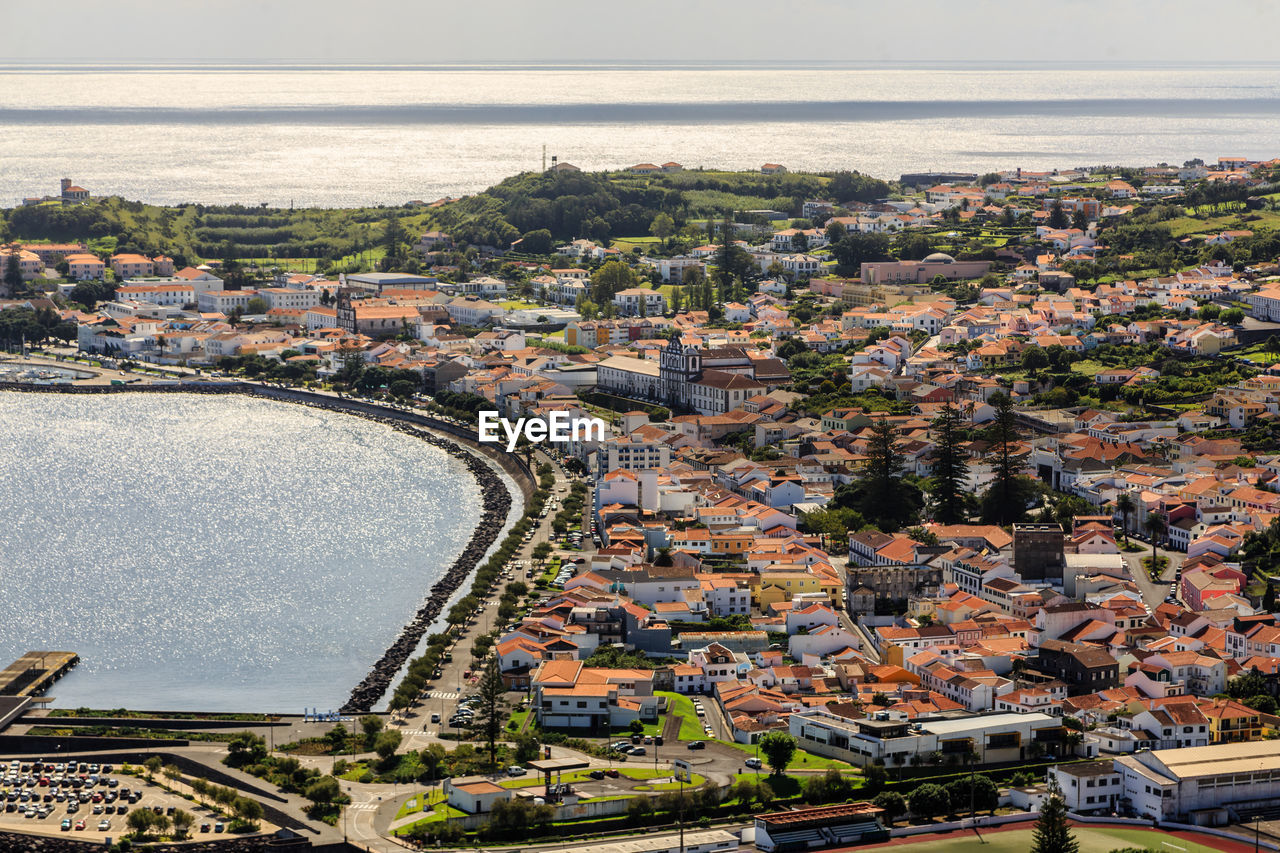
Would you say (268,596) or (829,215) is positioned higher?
(829,215)

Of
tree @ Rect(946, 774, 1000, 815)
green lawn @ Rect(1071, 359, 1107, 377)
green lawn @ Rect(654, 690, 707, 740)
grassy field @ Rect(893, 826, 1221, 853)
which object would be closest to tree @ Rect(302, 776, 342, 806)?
green lawn @ Rect(654, 690, 707, 740)

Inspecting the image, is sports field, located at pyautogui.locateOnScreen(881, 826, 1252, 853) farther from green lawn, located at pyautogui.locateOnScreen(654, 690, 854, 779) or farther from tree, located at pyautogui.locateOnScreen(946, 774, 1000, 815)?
green lawn, located at pyautogui.locateOnScreen(654, 690, 854, 779)

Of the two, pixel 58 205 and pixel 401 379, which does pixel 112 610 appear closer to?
pixel 401 379

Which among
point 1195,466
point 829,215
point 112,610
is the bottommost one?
point 112,610

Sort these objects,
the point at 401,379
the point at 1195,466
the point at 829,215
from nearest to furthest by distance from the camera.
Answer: the point at 1195,466, the point at 401,379, the point at 829,215

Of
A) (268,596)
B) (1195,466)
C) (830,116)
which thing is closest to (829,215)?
(1195,466)

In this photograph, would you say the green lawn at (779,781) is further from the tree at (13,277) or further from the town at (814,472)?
the tree at (13,277)

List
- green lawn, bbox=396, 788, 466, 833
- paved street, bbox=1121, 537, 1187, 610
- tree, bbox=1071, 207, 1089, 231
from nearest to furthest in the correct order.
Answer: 1. green lawn, bbox=396, 788, 466, 833
2. paved street, bbox=1121, 537, 1187, 610
3. tree, bbox=1071, 207, 1089, 231
